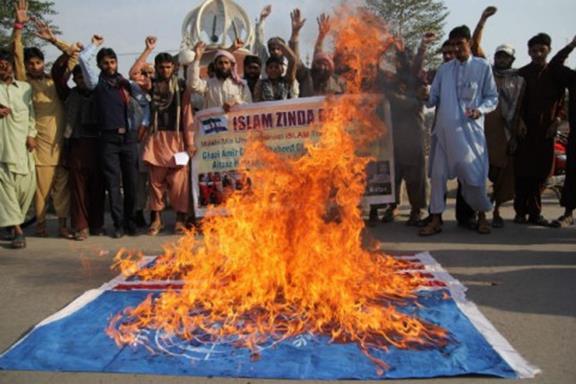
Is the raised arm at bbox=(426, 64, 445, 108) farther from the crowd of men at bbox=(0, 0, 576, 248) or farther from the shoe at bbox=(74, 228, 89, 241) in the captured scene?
the shoe at bbox=(74, 228, 89, 241)

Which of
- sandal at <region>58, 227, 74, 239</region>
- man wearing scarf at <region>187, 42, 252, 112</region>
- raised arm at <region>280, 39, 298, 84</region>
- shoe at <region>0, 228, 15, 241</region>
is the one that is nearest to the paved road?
sandal at <region>58, 227, 74, 239</region>

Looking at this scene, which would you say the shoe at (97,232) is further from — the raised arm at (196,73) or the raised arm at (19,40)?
the raised arm at (196,73)

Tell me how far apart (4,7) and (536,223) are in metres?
22.1

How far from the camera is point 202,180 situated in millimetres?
7277

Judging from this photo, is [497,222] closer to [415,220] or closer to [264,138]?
[415,220]

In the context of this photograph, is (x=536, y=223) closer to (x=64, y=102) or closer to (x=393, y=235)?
(x=393, y=235)

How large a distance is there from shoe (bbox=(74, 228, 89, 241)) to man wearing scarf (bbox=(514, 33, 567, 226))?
5981 mm

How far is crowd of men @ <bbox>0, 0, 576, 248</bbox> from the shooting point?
6508mm

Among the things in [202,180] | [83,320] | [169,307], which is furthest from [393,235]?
[83,320]

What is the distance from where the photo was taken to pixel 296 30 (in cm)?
664

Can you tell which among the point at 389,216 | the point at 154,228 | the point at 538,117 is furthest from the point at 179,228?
the point at 538,117

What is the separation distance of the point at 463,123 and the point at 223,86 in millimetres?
3211

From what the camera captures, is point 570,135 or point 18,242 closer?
point 18,242

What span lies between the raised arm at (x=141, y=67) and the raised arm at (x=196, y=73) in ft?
2.10
